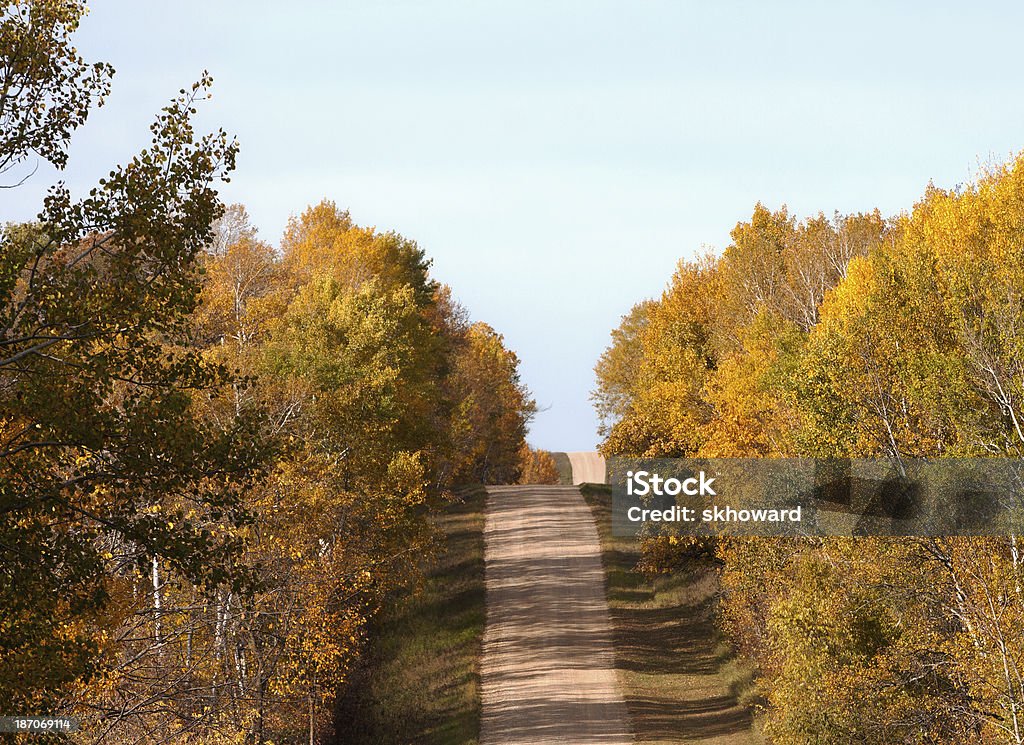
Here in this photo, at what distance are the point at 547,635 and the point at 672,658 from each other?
5.87 m

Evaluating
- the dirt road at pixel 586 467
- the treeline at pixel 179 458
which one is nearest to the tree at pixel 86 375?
the treeline at pixel 179 458

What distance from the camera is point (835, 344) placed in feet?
113

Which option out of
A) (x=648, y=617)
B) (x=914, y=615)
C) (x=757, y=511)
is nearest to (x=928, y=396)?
(x=914, y=615)

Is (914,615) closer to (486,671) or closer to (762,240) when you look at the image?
(486,671)

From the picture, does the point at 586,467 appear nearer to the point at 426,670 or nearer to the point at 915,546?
the point at 426,670

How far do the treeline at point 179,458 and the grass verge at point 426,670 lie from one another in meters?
1.83

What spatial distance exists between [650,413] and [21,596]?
4717cm

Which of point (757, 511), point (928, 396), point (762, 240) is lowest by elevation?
point (757, 511)

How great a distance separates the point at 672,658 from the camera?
53.4m

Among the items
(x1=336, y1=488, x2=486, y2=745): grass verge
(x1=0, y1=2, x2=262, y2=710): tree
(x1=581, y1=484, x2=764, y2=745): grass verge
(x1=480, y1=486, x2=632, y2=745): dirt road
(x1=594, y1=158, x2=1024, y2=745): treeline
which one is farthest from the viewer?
(x1=581, y1=484, x2=764, y2=745): grass verge

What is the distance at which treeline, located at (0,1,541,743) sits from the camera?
50.3 ft

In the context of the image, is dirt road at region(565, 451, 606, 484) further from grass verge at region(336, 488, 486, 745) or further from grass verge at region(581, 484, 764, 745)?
grass verge at region(336, 488, 486, 745)

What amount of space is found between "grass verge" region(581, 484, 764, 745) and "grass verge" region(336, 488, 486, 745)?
6.54 meters

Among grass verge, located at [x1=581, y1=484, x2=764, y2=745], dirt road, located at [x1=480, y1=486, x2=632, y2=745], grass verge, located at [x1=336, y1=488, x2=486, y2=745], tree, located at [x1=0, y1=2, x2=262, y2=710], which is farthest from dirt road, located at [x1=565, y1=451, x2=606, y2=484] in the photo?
tree, located at [x1=0, y1=2, x2=262, y2=710]
